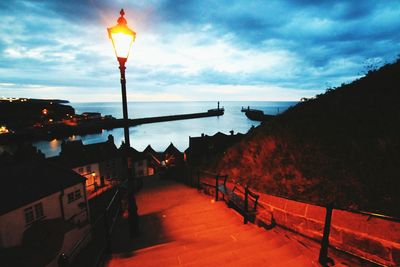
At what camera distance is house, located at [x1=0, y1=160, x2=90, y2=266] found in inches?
502

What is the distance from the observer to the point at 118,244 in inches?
203

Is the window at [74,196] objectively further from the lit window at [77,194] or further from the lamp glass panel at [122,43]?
the lamp glass panel at [122,43]

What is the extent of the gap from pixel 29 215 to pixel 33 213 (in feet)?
1.01

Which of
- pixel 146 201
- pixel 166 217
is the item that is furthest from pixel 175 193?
pixel 166 217

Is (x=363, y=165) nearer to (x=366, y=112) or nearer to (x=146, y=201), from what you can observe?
(x=366, y=112)

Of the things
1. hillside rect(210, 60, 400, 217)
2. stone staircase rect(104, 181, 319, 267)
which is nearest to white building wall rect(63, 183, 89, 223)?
stone staircase rect(104, 181, 319, 267)

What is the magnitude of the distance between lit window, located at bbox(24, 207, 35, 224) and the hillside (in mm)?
13814

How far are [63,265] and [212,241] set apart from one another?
2.79 m

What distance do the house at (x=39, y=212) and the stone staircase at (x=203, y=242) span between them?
11025 millimetres

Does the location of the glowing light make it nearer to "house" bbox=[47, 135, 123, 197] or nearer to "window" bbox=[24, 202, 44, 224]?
"house" bbox=[47, 135, 123, 197]

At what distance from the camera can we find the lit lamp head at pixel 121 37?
4078mm

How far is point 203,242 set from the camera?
A: 455 centimetres

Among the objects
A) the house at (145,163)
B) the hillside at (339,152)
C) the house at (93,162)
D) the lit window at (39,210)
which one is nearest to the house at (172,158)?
the house at (145,163)

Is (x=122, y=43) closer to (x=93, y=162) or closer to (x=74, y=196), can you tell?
(x=74, y=196)
